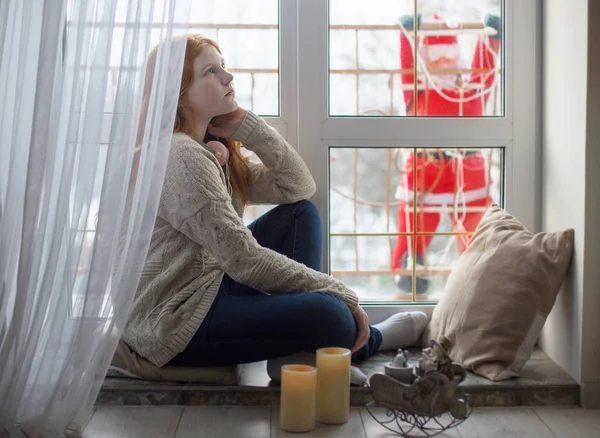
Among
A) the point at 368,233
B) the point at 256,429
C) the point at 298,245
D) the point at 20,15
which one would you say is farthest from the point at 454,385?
the point at 20,15

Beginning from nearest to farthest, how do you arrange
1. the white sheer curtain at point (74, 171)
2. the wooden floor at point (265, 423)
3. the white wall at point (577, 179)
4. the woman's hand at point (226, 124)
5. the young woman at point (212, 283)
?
the white sheer curtain at point (74, 171) → the wooden floor at point (265, 423) → the young woman at point (212, 283) → the white wall at point (577, 179) → the woman's hand at point (226, 124)

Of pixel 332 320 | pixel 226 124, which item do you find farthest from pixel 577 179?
pixel 226 124

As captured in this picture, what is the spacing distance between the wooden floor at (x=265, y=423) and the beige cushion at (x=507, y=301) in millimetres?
169

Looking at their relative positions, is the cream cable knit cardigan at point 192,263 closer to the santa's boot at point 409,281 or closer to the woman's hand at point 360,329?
the woman's hand at point 360,329

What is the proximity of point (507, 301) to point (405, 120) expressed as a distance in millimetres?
690

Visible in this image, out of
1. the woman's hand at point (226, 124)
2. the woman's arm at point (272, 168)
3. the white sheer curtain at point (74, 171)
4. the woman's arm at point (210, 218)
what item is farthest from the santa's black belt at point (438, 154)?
the white sheer curtain at point (74, 171)

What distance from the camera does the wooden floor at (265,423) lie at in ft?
6.38

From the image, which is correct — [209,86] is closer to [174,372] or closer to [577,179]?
[174,372]

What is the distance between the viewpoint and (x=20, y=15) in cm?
177

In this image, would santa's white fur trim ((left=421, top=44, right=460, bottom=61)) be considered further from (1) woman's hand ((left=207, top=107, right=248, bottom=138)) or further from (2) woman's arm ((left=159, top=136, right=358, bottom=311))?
(2) woman's arm ((left=159, top=136, right=358, bottom=311))

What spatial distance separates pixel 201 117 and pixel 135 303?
0.54 meters

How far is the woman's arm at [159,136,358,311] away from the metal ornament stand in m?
0.41

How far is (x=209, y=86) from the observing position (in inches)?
86.9

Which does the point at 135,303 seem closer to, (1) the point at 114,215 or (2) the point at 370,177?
(1) the point at 114,215
